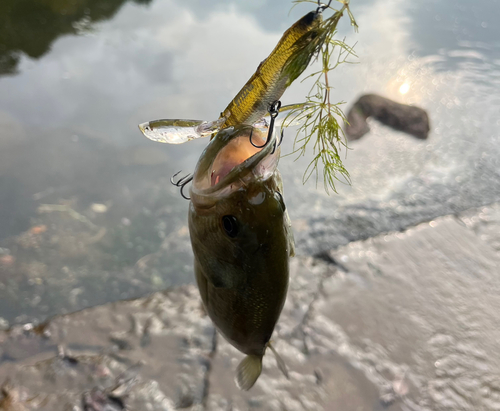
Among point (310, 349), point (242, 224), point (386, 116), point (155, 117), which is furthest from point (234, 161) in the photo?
point (386, 116)

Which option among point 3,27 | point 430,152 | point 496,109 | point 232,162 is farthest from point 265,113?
point 3,27

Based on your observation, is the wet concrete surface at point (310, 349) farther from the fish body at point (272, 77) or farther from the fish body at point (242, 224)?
the fish body at point (272, 77)

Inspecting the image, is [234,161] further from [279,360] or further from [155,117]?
[155,117]

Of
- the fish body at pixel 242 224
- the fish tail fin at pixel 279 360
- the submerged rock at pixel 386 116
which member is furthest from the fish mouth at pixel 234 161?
the submerged rock at pixel 386 116

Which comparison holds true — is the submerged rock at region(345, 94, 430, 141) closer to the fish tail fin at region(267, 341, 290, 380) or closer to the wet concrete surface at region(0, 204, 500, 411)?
the wet concrete surface at region(0, 204, 500, 411)

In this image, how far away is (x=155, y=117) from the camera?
464 centimetres

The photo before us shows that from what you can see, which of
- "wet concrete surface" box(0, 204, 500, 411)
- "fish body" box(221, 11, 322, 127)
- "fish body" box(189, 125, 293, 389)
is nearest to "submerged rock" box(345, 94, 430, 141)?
"wet concrete surface" box(0, 204, 500, 411)

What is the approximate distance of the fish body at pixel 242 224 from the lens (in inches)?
34.6

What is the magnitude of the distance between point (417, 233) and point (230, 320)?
252 centimetres

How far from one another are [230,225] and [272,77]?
1.24ft

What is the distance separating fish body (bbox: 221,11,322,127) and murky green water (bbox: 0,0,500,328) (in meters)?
2.09

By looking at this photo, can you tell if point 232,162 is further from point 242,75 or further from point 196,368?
point 242,75

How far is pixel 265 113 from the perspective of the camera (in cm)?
87

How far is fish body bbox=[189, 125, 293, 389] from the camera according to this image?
2.88ft
